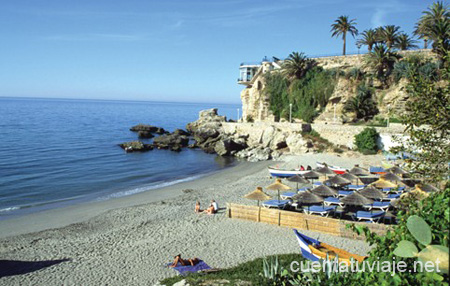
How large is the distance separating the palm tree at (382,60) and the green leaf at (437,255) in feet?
138

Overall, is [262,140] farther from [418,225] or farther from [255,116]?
[418,225]

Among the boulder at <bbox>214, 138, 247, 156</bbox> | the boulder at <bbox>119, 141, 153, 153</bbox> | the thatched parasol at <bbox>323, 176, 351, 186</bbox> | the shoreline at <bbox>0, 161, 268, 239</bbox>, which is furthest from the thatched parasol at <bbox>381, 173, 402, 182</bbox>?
the boulder at <bbox>119, 141, 153, 153</bbox>

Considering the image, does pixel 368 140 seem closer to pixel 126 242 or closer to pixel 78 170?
pixel 126 242

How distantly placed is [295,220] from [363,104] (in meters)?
29.1

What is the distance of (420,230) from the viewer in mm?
3441

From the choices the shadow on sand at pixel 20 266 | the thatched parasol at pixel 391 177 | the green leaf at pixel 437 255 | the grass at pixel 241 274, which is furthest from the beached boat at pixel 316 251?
the thatched parasol at pixel 391 177

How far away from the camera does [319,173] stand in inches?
920

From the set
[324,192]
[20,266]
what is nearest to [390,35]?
[324,192]

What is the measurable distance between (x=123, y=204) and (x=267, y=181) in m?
→ 11.4

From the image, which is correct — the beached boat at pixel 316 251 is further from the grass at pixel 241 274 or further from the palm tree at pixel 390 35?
the palm tree at pixel 390 35

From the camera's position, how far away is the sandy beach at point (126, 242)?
1263 cm

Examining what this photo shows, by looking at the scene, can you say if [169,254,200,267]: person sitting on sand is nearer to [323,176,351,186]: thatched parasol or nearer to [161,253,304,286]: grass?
[161,253,304,286]: grass

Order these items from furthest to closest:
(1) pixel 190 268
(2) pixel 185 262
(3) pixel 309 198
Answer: (3) pixel 309 198 < (2) pixel 185 262 < (1) pixel 190 268

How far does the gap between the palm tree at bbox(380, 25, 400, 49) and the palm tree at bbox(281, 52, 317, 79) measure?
9309mm
